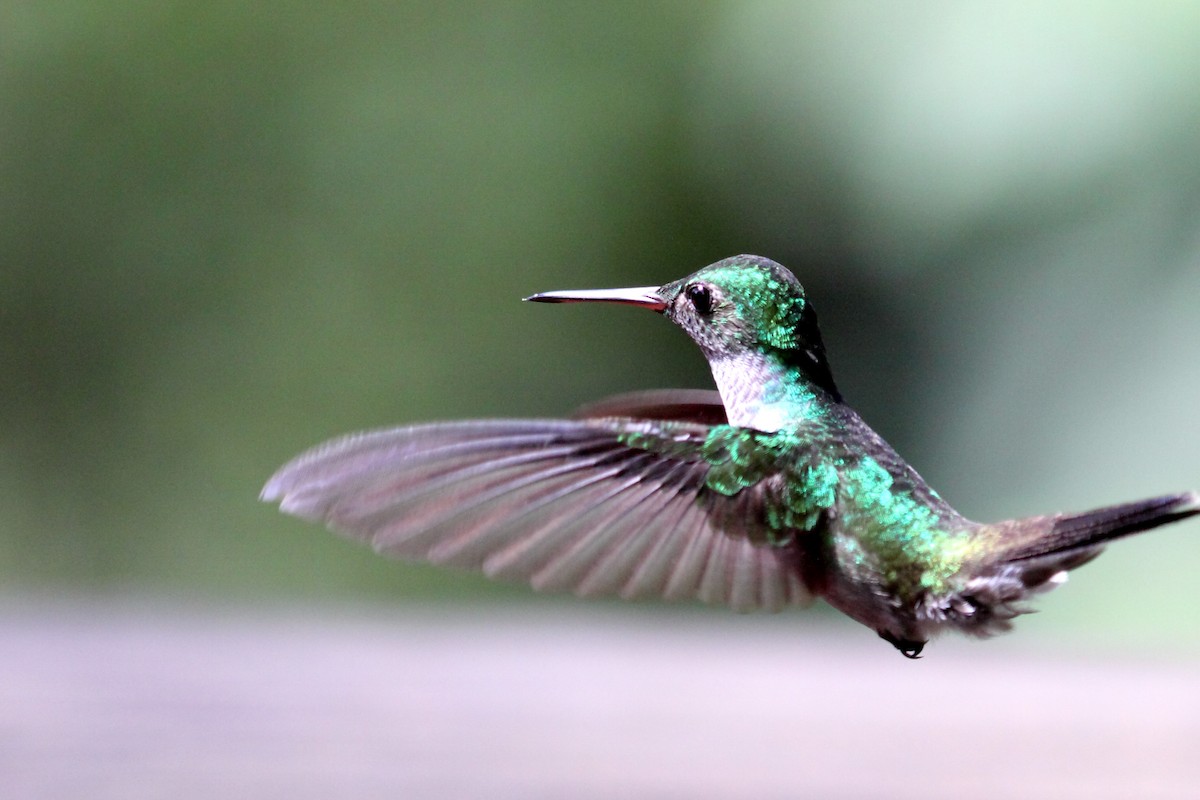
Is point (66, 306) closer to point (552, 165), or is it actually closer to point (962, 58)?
point (552, 165)

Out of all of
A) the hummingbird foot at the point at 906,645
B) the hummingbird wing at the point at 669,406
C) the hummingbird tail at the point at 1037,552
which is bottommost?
the hummingbird foot at the point at 906,645

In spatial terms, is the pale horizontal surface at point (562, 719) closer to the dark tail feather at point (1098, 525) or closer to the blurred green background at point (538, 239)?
the blurred green background at point (538, 239)

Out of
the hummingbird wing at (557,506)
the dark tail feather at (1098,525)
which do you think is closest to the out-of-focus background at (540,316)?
the hummingbird wing at (557,506)

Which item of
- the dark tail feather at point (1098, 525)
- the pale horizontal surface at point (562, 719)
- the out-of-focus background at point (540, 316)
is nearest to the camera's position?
the dark tail feather at point (1098, 525)

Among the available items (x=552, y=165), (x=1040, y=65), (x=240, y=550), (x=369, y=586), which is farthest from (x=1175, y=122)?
(x=240, y=550)

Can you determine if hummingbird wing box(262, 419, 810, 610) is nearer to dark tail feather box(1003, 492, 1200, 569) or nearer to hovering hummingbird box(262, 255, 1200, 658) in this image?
hovering hummingbird box(262, 255, 1200, 658)

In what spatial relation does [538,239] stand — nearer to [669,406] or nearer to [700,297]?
[669,406]

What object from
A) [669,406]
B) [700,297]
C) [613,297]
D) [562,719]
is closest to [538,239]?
[562,719]
